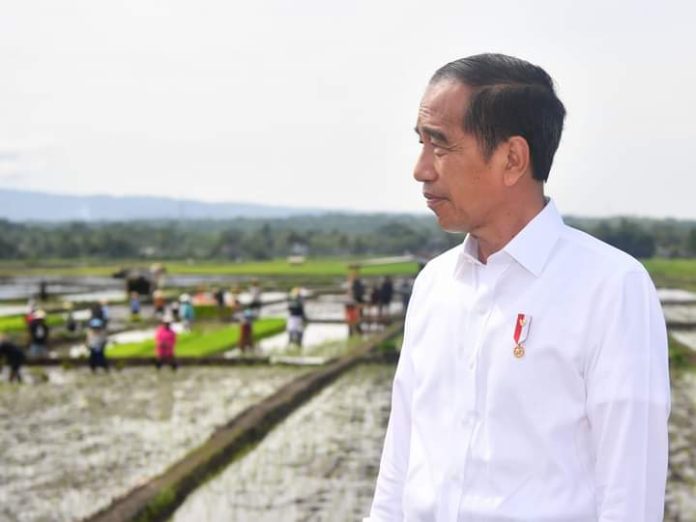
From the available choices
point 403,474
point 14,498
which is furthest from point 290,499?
point 403,474

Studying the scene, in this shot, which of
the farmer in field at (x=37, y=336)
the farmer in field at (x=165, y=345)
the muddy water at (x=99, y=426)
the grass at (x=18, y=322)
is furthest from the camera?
the grass at (x=18, y=322)

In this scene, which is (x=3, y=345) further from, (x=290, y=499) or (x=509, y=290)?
(x=509, y=290)

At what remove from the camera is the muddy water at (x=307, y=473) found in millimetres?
7910

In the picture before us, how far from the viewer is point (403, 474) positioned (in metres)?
2.11

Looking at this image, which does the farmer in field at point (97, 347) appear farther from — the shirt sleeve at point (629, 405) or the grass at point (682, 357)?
the shirt sleeve at point (629, 405)

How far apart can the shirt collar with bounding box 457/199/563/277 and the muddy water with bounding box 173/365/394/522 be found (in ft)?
19.7

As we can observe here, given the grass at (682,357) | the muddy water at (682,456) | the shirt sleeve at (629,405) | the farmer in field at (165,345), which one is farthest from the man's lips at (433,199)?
the grass at (682,357)

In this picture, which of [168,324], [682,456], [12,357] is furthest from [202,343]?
[682,456]

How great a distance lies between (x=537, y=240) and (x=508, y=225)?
0.28 feet

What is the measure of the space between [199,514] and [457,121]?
20.8ft

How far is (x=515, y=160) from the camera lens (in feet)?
6.35

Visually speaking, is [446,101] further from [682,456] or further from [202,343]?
→ [202,343]

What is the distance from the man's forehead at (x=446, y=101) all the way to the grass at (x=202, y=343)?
635 inches

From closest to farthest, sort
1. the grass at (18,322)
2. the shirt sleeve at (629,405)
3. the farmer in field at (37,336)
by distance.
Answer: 1. the shirt sleeve at (629,405)
2. the farmer in field at (37,336)
3. the grass at (18,322)
